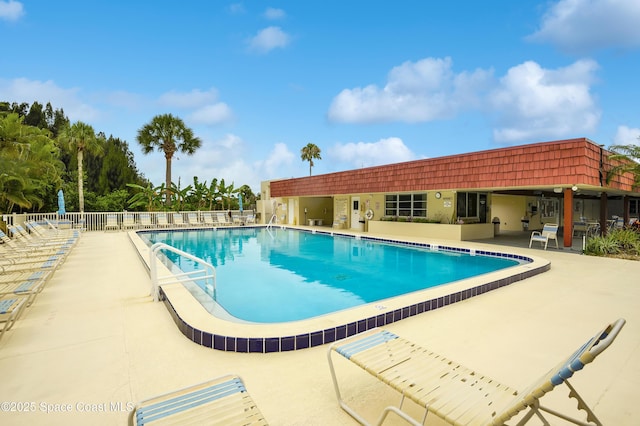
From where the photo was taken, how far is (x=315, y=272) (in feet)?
29.8

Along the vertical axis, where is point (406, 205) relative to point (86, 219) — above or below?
above

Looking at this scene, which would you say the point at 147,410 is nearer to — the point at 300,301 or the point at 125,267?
the point at 300,301

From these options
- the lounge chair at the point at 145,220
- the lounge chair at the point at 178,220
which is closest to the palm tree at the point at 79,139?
the lounge chair at the point at 145,220

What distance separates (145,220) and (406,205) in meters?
15.2

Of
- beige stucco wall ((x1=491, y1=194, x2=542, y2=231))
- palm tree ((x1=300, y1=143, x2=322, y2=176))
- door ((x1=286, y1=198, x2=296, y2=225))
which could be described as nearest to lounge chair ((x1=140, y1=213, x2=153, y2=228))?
door ((x1=286, y1=198, x2=296, y2=225))

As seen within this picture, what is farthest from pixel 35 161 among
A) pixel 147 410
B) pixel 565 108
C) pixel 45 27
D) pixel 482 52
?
pixel 565 108

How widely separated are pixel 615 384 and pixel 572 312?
2198mm

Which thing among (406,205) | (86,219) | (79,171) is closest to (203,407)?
(406,205)

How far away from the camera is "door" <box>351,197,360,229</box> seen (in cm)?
1995

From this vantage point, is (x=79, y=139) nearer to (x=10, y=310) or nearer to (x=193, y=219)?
(x=193, y=219)

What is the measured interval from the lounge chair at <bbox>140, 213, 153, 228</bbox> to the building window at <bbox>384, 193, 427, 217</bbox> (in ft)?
45.7

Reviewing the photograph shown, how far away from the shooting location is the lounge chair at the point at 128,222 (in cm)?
1991

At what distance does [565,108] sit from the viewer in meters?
18.9

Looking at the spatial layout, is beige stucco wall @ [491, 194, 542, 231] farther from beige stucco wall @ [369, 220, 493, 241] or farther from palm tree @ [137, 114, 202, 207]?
palm tree @ [137, 114, 202, 207]
